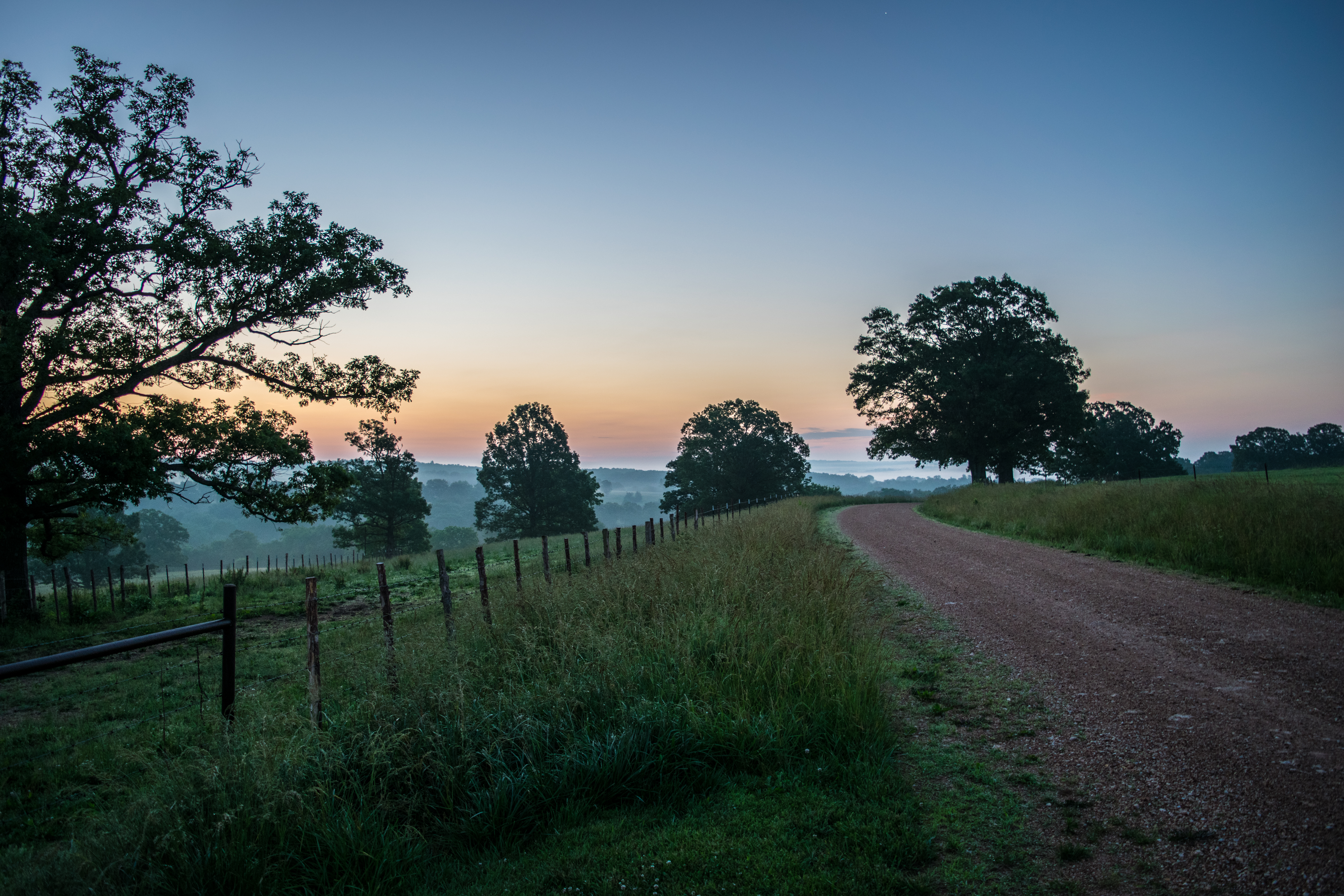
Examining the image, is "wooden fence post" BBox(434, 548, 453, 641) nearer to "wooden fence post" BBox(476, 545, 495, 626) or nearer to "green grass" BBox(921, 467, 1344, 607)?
"wooden fence post" BBox(476, 545, 495, 626)

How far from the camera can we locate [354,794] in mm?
4250

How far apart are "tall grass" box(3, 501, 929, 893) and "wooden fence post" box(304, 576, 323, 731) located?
0.55 feet

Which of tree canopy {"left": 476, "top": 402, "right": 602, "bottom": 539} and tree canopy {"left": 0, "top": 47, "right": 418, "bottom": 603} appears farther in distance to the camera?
tree canopy {"left": 476, "top": 402, "right": 602, "bottom": 539}

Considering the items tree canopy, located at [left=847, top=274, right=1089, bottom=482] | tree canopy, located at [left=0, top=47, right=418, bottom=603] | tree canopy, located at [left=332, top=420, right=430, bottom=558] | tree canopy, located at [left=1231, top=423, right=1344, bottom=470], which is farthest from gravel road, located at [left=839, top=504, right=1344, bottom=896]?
tree canopy, located at [left=1231, top=423, right=1344, bottom=470]

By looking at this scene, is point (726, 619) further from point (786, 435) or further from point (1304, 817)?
point (786, 435)

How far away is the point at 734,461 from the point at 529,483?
21433 millimetres

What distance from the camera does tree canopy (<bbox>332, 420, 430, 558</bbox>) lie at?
4875 cm

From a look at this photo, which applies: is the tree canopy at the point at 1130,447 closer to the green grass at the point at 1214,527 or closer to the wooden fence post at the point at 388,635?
the green grass at the point at 1214,527

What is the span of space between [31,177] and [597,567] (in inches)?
686

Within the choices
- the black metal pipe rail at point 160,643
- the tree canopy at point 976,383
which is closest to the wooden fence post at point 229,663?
the black metal pipe rail at point 160,643

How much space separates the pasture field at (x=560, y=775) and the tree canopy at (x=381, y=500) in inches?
1729

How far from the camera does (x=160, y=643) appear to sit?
15.3 ft

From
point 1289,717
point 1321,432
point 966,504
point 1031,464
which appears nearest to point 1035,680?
point 1289,717

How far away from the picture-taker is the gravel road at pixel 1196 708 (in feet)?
9.99
